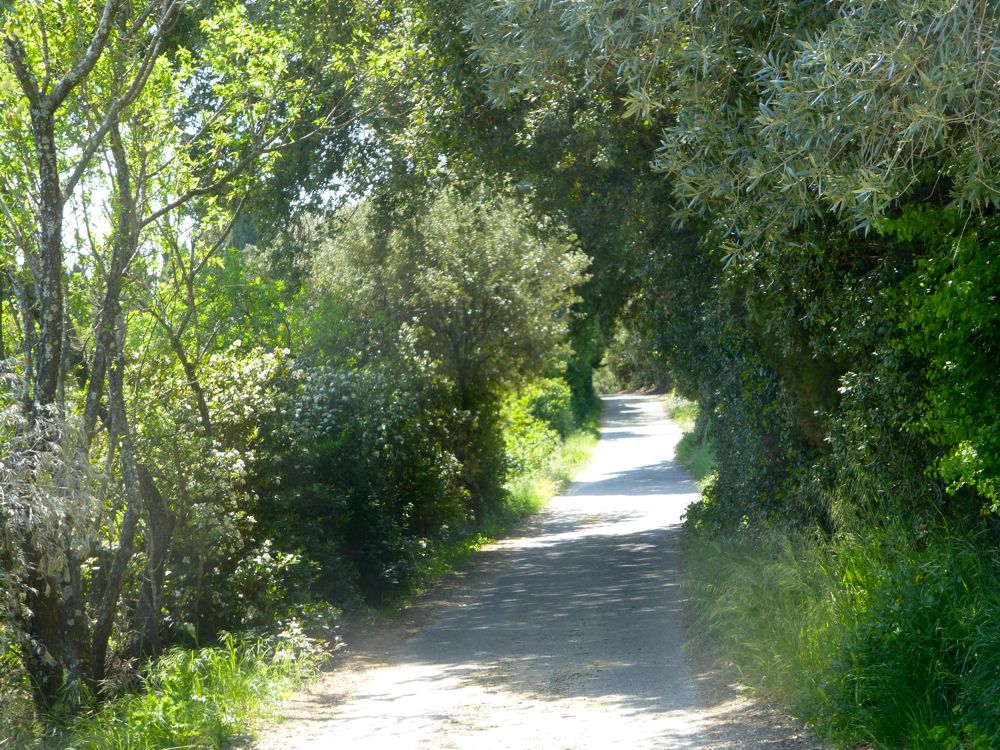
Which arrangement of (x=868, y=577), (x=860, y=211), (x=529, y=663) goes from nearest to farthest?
(x=860, y=211) → (x=868, y=577) → (x=529, y=663)

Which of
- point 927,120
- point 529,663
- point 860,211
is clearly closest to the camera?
point 927,120

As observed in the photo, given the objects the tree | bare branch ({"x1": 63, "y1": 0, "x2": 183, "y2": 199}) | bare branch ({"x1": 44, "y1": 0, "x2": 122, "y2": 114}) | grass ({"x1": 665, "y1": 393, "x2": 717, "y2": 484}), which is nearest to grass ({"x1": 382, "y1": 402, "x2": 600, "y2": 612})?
the tree

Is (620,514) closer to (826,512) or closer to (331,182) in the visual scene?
(331,182)

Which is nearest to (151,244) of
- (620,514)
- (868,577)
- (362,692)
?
(362,692)

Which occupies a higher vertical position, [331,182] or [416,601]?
[331,182]

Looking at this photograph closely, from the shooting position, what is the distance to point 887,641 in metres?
6.73

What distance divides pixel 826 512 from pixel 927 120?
565 centimetres

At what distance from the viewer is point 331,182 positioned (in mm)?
15953

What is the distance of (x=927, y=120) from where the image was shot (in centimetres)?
603

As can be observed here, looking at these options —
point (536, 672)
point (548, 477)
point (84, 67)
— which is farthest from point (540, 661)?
point (548, 477)

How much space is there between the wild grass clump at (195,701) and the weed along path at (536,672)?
0.91 feet

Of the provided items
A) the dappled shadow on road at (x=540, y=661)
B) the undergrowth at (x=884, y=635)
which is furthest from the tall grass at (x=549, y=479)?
the undergrowth at (x=884, y=635)

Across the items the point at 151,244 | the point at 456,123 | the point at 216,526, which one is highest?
the point at 456,123

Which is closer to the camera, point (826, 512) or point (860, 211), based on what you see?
point (860, 211)
